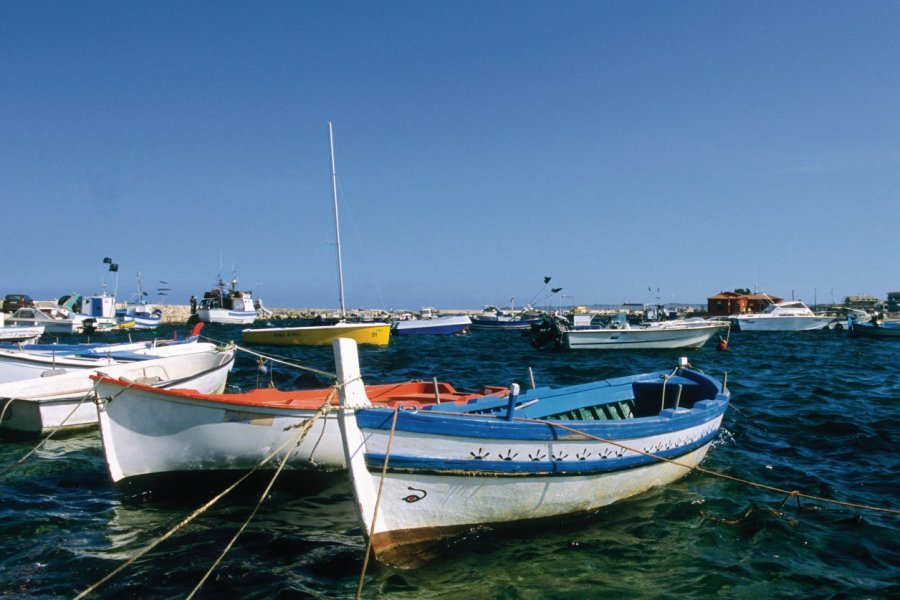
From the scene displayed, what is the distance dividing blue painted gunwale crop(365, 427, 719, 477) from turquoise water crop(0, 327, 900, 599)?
28.4 inches

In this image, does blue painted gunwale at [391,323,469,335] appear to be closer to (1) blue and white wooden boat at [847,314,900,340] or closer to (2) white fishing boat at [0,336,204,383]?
(1) blue and white wooden boat at [847,314,900,340]

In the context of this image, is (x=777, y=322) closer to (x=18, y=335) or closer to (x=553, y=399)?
(x=553, y=399)

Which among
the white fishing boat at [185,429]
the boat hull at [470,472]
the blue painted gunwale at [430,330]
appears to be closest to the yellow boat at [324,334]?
the blue painted gunwale at [430,330]

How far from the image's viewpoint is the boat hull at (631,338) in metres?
31.9

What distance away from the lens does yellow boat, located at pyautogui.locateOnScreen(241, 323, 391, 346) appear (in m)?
33.9

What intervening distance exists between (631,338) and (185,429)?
28035mm

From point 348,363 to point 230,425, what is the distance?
3.05 metres

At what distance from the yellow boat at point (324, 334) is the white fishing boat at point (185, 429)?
25.6m

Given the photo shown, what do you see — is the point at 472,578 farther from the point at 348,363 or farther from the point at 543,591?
the point at 348,363

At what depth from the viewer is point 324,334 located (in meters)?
34.5

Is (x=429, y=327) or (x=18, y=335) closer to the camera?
(x=18, y=335)

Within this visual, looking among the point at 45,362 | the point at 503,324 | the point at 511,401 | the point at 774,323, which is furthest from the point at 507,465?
the point at 503,324

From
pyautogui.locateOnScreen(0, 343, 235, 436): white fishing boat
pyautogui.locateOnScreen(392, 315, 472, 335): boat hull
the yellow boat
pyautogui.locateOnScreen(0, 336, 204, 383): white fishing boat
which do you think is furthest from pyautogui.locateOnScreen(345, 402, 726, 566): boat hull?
pyautogui.locateOnScreen(392, 315, 472, 335): boat hull

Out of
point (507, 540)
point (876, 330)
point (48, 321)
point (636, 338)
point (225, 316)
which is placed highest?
point (48, 321)
